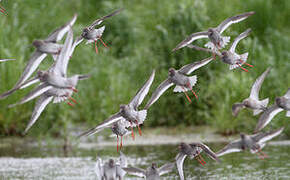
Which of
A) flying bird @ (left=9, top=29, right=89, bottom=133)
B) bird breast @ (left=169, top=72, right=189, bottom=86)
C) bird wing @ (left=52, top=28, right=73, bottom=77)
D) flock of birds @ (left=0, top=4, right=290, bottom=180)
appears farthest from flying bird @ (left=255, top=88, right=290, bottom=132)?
bird wing @ (left=52, top=28, right=73, bottom=77)

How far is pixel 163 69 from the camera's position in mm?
13336

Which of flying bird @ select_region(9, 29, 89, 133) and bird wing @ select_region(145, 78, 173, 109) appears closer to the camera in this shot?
flying bird @ select_region(9, 29, 89, 133)

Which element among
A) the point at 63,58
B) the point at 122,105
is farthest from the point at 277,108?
the point at 63,58

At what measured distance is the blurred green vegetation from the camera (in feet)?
40.0

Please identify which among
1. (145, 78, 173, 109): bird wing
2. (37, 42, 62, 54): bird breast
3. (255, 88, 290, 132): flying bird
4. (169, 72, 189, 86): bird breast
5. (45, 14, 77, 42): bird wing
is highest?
(45, 14, 77, 42): bird wing

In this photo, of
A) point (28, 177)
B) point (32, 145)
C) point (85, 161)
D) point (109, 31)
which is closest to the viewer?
point (28, 177)

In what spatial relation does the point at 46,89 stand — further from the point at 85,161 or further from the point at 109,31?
the point at 109,31

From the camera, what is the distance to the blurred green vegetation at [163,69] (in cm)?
1218

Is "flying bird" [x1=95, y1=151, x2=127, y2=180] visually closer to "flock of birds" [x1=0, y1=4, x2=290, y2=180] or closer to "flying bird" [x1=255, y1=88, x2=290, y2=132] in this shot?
"flock of birds" [x1=0, y1=4, x2=290, y2=180]

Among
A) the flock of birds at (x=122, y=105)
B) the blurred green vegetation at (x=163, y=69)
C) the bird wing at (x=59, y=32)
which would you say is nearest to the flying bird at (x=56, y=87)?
the flock of birds at (x=122, y=105)

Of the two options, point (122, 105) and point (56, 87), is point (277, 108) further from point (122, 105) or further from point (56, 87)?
point (56, 87)

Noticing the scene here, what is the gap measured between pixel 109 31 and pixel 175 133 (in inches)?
249

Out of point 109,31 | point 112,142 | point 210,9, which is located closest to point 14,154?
point 112,142

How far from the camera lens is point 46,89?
7.18m
